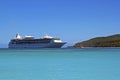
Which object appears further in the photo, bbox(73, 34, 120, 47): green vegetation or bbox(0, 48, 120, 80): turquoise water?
bbox(73, 34, 120, 47): green vegetation

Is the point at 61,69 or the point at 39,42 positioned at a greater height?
the point at 39,42

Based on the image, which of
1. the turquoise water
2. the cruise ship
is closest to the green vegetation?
the cruise ship

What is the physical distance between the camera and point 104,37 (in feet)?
547

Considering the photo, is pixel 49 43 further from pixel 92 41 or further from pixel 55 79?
pixel 55 79

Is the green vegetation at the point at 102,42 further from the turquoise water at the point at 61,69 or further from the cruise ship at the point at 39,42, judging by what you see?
the turquoise water at the point at 61,69

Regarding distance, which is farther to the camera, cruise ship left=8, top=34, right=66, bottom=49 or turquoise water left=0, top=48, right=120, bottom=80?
cruise ship left=8, top=34, right=66, bottom=49

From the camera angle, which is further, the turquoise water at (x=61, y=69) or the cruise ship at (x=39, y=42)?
the cruise ship at (x=39, y=42)

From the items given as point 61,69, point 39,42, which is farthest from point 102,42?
point 61,69

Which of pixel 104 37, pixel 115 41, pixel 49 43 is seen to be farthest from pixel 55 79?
pixel 104 37

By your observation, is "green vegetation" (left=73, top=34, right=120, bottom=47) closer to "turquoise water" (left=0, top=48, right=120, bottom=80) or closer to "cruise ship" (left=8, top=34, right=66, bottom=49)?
"cruise ship" (left=8, top=34, right=66, bottom=49)

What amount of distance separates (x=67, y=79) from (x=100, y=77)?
5.48 feet

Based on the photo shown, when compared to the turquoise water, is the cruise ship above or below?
above

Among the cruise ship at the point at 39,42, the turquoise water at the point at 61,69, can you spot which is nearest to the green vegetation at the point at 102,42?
the cruise ship at the point at 39,42

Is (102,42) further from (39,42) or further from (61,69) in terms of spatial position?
(61,69)
